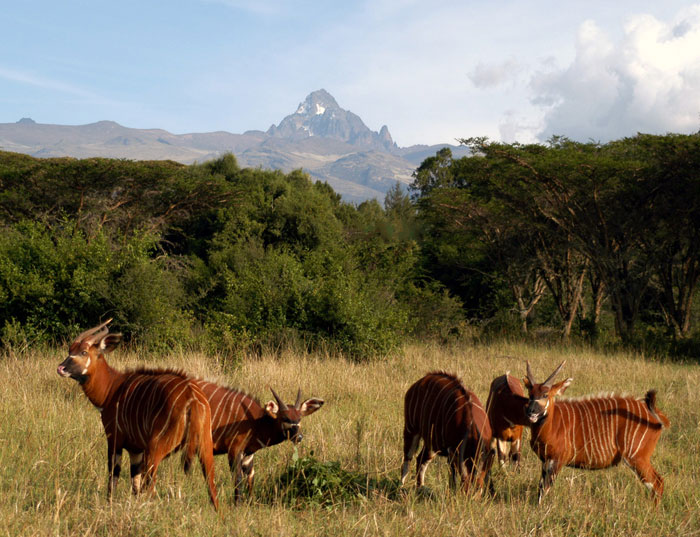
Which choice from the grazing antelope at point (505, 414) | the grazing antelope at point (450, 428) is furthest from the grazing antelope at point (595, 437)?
the grazing antelope at point (450, 428)

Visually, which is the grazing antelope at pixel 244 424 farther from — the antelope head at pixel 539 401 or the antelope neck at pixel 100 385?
the antelope head at pixel 539 401

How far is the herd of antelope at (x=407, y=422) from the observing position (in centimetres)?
371

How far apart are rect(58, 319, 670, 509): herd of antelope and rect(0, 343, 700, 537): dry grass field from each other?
20 centimetres

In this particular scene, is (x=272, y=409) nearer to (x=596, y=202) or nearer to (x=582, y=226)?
(x=596, y=202)

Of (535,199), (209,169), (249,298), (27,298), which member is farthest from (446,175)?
(27,298)

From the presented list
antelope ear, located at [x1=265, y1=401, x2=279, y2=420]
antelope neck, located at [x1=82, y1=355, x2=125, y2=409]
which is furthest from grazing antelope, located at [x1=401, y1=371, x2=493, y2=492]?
antelope neck, located at [x1=82, y1=355, x2=125, y2=409]

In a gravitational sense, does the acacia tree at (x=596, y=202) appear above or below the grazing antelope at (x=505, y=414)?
above

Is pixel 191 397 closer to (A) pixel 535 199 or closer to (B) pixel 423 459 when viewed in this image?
(B) pixel 423 459

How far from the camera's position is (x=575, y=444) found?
4.34 metres

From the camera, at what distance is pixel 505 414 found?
4.54 meters

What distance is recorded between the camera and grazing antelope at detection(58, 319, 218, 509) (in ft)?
12.0

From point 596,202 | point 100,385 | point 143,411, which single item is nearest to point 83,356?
point 100,385

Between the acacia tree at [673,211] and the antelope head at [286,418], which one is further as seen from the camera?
the acacia tree at [673,211]

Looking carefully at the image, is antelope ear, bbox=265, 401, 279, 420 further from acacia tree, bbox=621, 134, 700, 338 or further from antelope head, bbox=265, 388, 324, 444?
acacia tree, bbox=621, 134, 700, 338
